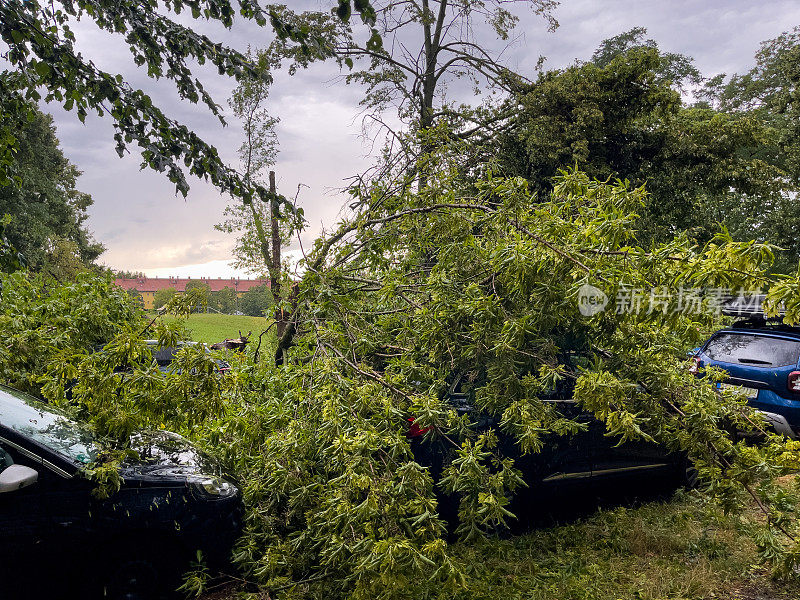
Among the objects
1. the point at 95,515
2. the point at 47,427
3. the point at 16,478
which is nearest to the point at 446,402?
the point at 95,515

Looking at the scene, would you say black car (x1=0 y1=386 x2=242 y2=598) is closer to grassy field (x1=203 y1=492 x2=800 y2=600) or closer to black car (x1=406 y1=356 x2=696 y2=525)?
grassy field (x1=203 y1=492 x2=800 y2=600)

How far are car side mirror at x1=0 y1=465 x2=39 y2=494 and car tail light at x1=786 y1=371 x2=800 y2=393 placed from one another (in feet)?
23.5

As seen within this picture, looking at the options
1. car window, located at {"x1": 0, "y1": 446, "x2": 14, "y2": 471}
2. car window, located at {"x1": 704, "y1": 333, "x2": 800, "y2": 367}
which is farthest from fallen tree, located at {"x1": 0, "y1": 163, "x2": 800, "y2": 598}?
car window, located at {"x1": 704, "y1": 333, "x2": 800, "y2": 367}

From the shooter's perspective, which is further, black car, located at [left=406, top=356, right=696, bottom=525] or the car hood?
black car, located at [left=406, top=356, right=696, bottom=525]

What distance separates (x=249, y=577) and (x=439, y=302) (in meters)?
2.14

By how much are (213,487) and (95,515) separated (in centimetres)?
65

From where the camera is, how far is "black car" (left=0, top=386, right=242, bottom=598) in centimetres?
280

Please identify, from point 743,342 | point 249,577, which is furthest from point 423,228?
point 743,342

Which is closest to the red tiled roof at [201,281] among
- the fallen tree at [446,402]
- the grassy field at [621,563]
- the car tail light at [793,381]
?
the fallen tree at [446,402]

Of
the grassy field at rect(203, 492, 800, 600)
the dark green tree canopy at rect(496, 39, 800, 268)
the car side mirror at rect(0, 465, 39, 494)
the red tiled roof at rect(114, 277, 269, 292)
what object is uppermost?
the dark green tree canopy at rect(496, 39, 800, 268)

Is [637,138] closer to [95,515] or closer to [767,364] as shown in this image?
[767,364]

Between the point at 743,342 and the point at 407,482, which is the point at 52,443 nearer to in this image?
the point at 407,482

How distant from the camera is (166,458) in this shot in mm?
3414

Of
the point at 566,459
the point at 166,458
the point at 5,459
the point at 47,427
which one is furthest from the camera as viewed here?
the point at 566,459
